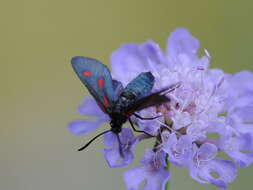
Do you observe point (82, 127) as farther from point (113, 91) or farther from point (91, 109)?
point (113, 91)

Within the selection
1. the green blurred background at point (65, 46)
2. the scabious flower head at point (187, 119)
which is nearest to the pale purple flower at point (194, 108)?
the scabious flower head at point (187, 119)

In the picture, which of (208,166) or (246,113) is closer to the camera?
(208,166)

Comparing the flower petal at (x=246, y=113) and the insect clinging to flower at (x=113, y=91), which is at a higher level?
the insect clinging to flower at (x=113, y=91)

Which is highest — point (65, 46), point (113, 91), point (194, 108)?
point (113, 91)

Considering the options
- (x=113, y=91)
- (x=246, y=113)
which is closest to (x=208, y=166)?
(x=246, y=113)

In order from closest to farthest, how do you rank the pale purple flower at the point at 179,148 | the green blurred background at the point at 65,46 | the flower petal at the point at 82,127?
the pale purple flower at the point at 179,148, the flower petal at the point at 82,127, the green blurred background at the point at 65,46

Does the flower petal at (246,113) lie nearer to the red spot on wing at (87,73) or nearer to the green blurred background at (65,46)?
the red spot on wing at (87,73)

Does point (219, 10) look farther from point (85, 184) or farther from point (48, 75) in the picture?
point (85, 184)
